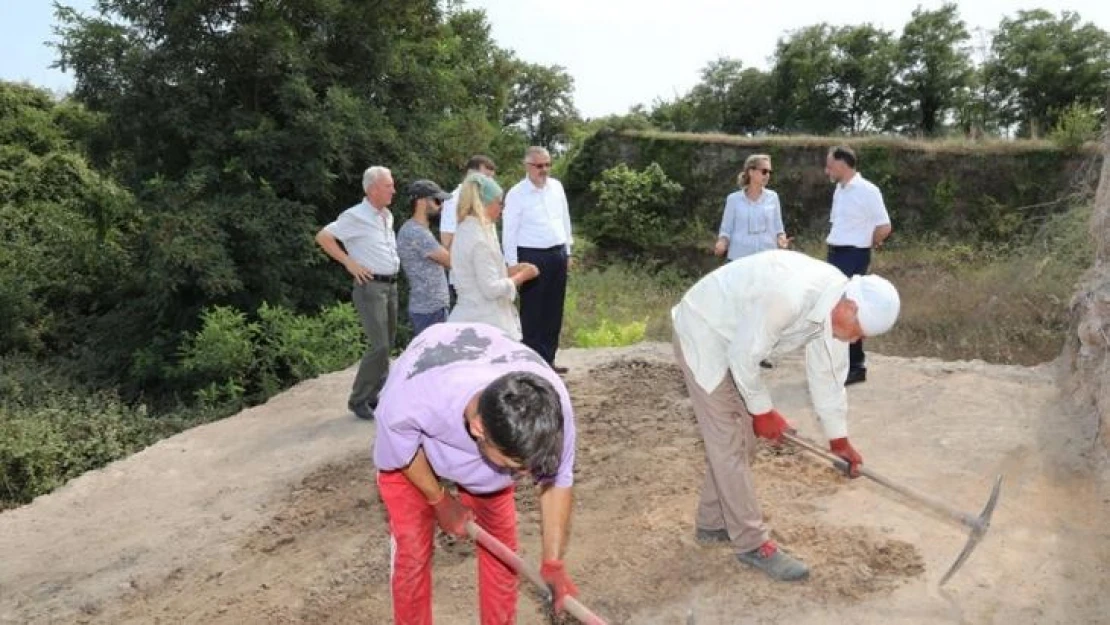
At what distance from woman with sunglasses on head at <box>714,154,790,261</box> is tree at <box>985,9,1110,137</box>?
47.9 feet

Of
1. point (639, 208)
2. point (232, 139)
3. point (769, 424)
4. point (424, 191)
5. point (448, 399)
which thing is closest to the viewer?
point (448, 399)

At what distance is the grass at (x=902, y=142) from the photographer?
1377 centimetres

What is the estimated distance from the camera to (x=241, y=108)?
10.2 meters

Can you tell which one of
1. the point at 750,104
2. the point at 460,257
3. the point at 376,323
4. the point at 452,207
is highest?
the point at 750,104

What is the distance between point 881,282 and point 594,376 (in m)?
3.82

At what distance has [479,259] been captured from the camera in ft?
15.0

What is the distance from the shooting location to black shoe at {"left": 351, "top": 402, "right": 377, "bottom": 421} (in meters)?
5.99

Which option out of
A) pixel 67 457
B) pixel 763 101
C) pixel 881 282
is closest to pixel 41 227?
pixel 67 457

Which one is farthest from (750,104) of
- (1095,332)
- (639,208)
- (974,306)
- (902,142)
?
(1095,332)

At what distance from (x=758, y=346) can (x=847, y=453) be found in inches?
31.0

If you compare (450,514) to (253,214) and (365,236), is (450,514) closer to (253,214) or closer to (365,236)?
(365,236)

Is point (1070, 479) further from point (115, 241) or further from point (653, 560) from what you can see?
point (115, 241)

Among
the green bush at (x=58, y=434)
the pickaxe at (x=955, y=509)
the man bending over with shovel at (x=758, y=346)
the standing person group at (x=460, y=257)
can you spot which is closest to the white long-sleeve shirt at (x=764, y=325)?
the man bending over with shovel at (x=758, y=346)

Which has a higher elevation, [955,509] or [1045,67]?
[1045,67]
